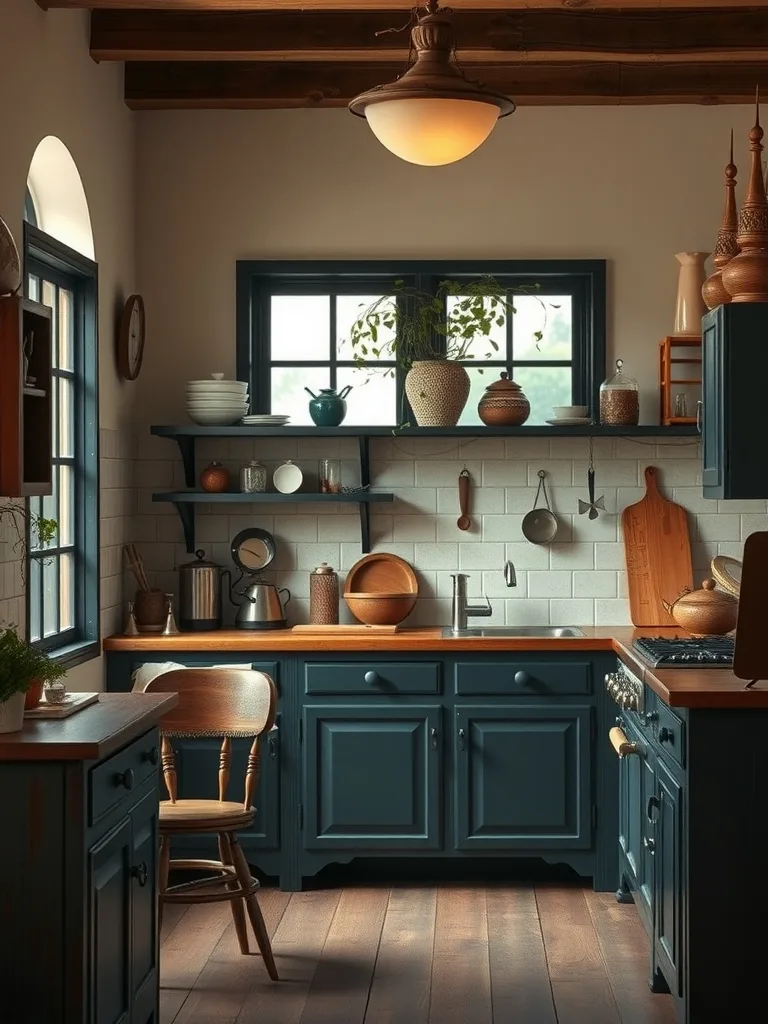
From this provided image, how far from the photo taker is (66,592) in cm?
504

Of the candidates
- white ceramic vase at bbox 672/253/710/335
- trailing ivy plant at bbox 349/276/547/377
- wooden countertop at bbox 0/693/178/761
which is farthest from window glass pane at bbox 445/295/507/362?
wooden countertop at bbox 0/693/178/761

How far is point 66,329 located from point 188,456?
34.9 inches

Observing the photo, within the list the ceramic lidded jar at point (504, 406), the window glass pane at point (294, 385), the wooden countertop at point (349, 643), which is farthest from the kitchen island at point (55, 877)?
the window glass pane at point (294, 385)

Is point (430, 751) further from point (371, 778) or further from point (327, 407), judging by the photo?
point (327, 407)

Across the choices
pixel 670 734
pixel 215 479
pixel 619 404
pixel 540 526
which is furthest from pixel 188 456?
pixel 670 734

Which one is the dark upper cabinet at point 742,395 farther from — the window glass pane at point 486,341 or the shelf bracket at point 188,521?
the shelf bracket at point 188,521

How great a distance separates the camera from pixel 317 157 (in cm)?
578

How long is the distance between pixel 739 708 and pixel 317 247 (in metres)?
2.98

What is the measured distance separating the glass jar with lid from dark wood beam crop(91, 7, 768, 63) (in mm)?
1246

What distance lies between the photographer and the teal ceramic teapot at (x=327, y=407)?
559 centimetres

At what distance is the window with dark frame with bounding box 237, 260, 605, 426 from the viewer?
5.76 m

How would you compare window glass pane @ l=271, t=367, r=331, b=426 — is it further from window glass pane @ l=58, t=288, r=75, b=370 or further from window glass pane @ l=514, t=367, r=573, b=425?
window glass pane @ l=58, t=288, r=75, b=370

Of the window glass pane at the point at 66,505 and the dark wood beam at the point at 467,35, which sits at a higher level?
the dark wood beam at the point at 467,35

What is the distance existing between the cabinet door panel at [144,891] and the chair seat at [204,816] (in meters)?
0.37
